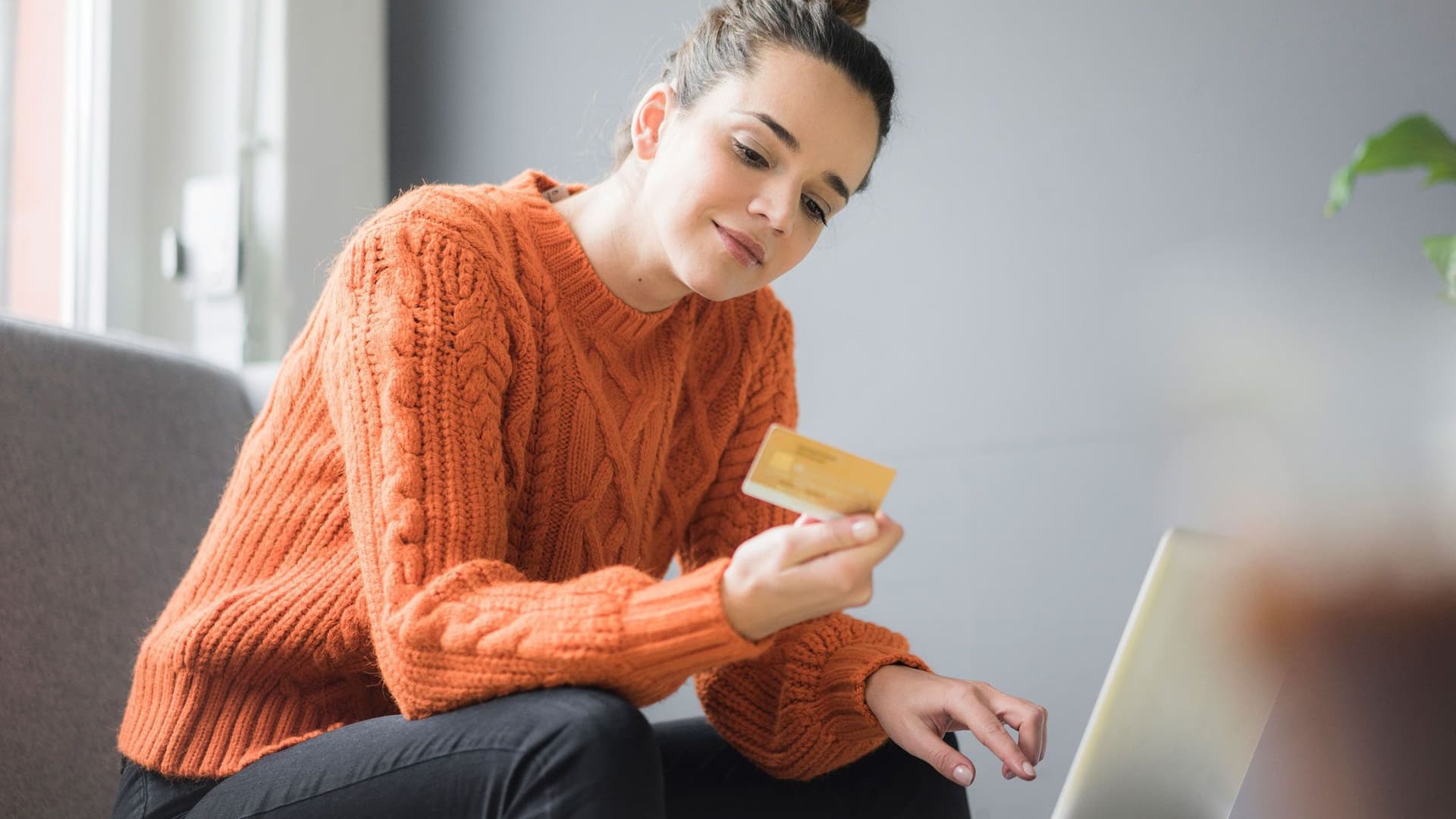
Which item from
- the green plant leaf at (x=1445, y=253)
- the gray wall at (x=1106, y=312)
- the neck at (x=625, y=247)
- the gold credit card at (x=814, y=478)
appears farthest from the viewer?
the gray wall at (x=1106, y=312)

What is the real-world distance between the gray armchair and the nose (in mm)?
752

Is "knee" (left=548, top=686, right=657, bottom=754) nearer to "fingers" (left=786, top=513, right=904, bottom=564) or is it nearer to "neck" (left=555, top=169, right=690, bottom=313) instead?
"fingers" (left=786, top=513, right=904, bottom=564)

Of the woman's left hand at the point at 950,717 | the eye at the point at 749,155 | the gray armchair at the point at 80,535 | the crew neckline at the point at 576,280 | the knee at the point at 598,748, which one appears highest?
the eye at the point at 749,155

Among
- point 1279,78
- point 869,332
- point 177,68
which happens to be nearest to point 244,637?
point 869,332

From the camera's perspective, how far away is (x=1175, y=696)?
35.4 inches

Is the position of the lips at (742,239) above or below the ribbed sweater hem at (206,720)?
above

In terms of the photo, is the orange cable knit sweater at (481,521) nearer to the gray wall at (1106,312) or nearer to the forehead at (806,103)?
the forehead at (806,103)

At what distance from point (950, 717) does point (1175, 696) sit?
22 centimetres

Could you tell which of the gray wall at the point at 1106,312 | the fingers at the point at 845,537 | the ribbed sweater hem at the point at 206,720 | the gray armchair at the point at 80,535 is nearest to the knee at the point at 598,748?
→ the fingers at the point at 845,537

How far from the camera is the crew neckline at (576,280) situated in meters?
1.17

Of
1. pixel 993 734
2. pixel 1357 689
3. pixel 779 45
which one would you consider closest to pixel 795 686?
pixel 993 734

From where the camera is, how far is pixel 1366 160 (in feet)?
2.88

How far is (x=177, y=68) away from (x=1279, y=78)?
5.48ft

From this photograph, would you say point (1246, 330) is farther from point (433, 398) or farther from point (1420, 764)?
point (433, 398)
